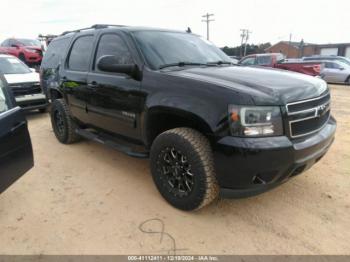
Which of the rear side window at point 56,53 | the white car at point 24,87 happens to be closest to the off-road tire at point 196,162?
the rear side window at point 56,53

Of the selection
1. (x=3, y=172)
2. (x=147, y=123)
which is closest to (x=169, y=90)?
(x=147, y=123)

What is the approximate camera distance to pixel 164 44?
3.45 m

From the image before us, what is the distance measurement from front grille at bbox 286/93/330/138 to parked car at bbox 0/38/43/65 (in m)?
15.2

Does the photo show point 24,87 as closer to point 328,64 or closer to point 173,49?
point 173,49

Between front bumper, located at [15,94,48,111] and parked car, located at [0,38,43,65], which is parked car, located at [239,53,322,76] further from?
parked car, located at [0,38,43,65]

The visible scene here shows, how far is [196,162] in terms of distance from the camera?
2549 mm

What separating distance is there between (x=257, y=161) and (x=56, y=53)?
15.3 ft

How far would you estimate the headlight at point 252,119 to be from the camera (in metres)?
2.31

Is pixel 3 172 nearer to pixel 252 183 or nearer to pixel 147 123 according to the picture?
pixel 147 123

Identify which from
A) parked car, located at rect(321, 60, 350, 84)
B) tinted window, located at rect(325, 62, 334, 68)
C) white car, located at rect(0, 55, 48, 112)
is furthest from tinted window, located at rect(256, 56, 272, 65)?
white car, located at rect(0, 55, 48, 112)

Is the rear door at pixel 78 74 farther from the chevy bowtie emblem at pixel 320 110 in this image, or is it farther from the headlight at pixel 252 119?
the chevy bowtie emblem at pixel 320 110

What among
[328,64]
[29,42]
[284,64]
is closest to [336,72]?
[328,64]

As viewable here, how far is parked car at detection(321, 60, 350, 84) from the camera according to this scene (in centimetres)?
1432

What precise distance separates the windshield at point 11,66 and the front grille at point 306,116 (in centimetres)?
806
